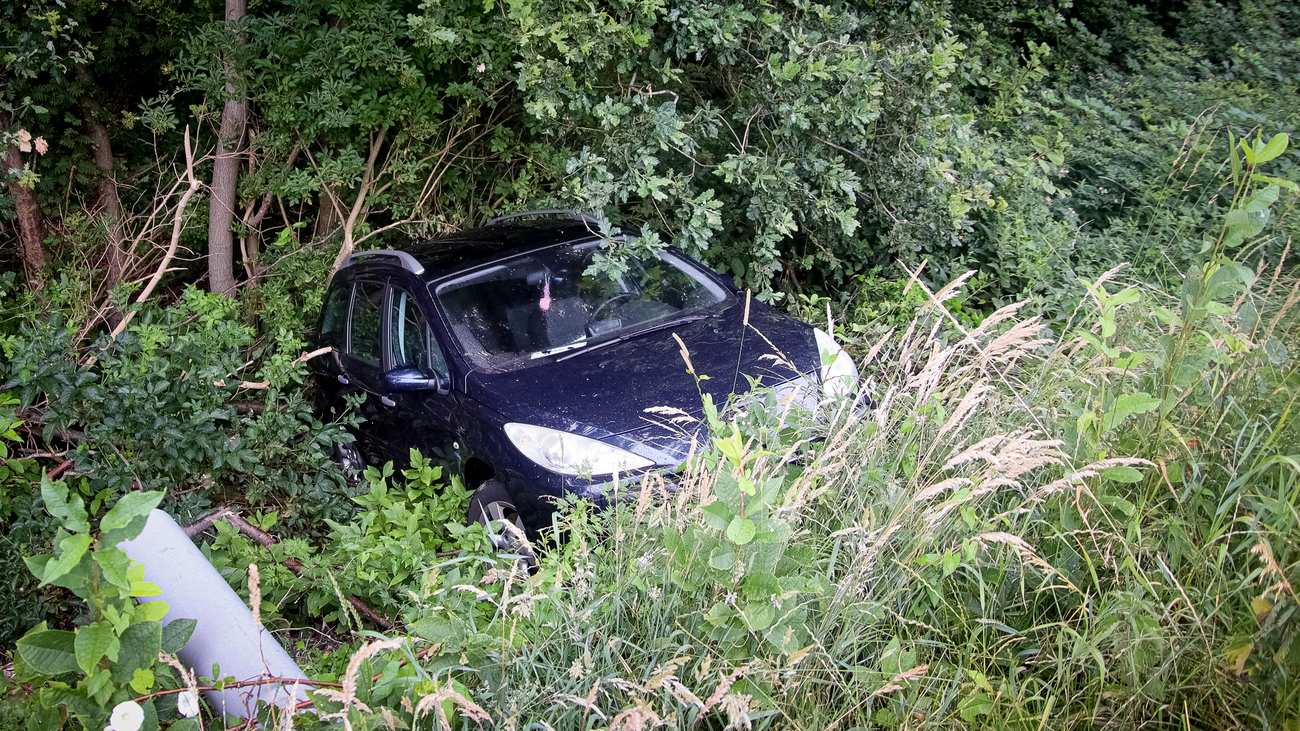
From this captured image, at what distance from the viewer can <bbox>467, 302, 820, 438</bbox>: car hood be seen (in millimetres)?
4238

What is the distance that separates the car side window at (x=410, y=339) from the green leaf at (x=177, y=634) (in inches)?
97.6

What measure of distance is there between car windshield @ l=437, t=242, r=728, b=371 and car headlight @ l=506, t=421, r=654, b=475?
59 cm

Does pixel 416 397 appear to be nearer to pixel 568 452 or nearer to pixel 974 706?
pixel 568 452

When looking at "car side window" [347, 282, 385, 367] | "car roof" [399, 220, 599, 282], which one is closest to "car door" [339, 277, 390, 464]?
"car side window" [347, 282, 385, 367]

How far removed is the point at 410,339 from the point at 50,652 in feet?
10.0

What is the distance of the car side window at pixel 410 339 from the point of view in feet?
16.4

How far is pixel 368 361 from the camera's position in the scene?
5.62 metres

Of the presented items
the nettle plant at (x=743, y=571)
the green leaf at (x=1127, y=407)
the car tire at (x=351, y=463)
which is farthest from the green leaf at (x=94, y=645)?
the car tire at (x=351, y=463)

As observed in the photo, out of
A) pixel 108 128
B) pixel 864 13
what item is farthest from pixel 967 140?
pixel 108 128

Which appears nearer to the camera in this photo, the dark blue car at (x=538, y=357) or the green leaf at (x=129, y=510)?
the green leaf at (x=129, y=510)

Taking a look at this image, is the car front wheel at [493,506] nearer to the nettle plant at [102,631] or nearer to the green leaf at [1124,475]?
the nettle plant at [102,631]

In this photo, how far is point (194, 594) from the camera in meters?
2.86

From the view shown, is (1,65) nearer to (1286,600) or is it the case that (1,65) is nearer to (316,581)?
(316,581)

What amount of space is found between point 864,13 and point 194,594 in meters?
6.15
